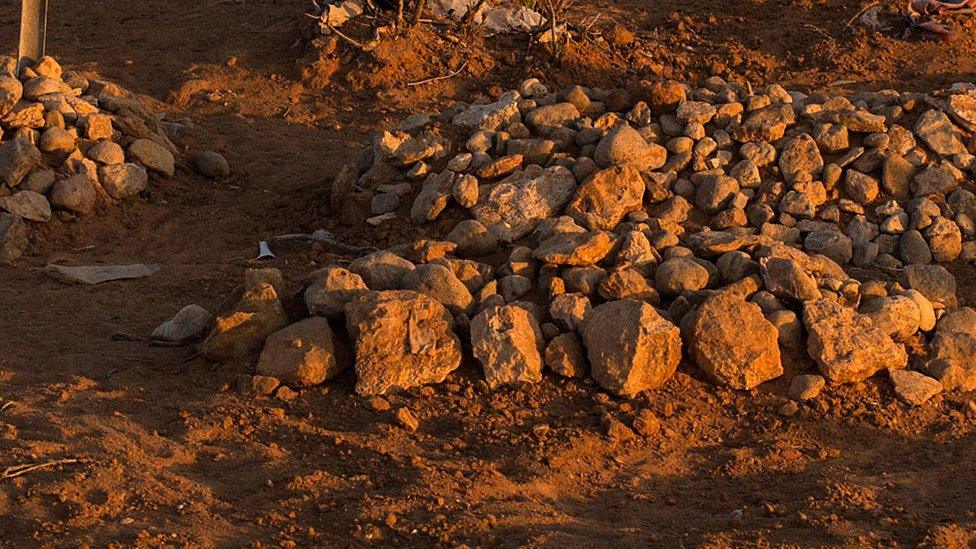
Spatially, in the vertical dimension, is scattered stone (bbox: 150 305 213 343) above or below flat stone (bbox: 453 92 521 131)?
below

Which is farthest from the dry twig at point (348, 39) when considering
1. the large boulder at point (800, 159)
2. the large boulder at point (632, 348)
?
the large boulder at point (632, 348)

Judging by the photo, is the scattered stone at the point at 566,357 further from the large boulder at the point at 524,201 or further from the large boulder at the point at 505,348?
the large boulder at the point at 524,201

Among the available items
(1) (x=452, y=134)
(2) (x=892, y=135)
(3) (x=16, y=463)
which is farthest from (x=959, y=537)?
(1) (x=452, y=134)

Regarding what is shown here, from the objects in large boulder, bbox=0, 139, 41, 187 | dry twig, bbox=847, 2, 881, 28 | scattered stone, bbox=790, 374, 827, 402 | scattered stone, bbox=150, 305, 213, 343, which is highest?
dry twig, bbox=847, 2, 881, 28

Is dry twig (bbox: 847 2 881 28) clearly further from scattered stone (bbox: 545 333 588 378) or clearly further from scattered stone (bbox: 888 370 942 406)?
scattered stone (bbox: 545 333 588 378)

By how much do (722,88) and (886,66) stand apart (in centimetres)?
393

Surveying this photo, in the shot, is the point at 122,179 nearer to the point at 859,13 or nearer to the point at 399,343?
the point at 399,343

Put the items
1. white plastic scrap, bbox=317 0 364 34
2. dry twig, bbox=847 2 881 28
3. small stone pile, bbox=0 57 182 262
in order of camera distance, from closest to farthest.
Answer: small stone pile, bbox=0 57 182 262 < white plastic scrap, bbox=317 0 364 34 < dry twig, bbox=847 2 881 28

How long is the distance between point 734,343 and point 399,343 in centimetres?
129

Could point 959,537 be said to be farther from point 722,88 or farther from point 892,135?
point 722,88

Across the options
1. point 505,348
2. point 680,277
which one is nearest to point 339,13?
point 680,277

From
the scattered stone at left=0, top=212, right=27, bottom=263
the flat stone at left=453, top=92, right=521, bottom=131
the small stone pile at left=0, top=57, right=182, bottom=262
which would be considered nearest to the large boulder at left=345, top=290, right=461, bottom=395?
the flat stone at left=453, top=92, right=521, bottom=131

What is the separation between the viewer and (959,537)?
11.9ft

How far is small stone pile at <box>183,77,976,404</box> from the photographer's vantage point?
451 cm
